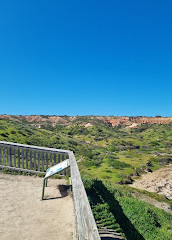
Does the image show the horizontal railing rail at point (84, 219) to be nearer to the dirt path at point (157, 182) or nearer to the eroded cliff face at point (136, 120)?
the dirt path at point (157, 182)

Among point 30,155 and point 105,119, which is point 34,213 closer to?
point 30,155

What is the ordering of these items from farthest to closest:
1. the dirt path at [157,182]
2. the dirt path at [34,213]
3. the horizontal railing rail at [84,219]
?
the dirt path at [157,182], the dirt path at [34,213], the horizontal railing rail at [84,219]

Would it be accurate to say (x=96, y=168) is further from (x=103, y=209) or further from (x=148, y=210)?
(x=103, y=209)

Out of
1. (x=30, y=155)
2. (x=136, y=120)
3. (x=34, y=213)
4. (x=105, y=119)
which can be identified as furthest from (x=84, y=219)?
(x=136, y=120)

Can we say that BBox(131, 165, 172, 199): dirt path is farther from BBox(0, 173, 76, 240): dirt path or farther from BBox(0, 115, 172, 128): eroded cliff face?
BBox(0, 115, 172, 128): eroded cliff face

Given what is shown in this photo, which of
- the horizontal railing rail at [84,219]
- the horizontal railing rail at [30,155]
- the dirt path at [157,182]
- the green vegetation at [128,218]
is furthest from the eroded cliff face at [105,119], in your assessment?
the horizontal railing rail at [84,219]

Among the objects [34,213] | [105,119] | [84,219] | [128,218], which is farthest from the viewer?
[105,119]

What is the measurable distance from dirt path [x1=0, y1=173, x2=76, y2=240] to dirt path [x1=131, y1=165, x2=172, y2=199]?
9950mm

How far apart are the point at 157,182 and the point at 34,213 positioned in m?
14.0

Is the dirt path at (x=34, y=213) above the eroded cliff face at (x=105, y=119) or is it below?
below

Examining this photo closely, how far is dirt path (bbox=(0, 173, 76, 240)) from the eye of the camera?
4.02m

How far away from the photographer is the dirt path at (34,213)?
402cm

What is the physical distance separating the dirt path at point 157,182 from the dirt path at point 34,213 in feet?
32.6

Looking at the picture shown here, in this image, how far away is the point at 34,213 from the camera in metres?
4.91
